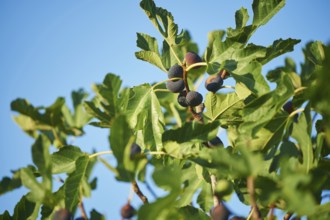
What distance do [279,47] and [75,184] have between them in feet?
5.72

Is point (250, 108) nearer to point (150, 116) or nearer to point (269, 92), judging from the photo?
point (269, 92)

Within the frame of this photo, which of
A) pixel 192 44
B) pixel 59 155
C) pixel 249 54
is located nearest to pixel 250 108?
pixel 249 54

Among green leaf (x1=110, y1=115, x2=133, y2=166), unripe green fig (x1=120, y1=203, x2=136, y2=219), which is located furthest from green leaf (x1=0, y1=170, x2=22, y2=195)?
green leaf (x1=110, y1=115, x2=133, y2=166)

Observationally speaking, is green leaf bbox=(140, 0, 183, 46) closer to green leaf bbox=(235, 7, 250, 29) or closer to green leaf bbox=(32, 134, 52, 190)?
green leaf bbox=(235, 7, 250, 29)

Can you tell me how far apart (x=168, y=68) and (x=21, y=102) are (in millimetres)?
1912

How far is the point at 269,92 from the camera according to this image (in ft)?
6.81

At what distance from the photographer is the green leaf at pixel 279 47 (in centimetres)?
260

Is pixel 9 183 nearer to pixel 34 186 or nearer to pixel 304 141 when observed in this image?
pixel 34 186

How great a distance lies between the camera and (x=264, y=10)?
2.72m

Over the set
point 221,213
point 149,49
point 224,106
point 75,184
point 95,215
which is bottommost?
point 221,213

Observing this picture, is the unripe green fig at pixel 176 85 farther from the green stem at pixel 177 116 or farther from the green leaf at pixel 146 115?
the green stem at pixel 177 116

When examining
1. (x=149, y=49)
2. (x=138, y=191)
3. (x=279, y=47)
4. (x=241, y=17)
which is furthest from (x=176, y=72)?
(x=138, y=191)

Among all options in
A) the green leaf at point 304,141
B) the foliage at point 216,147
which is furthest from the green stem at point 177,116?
the green leaf at point 304,141

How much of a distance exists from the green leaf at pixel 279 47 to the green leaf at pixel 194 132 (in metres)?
0.83
